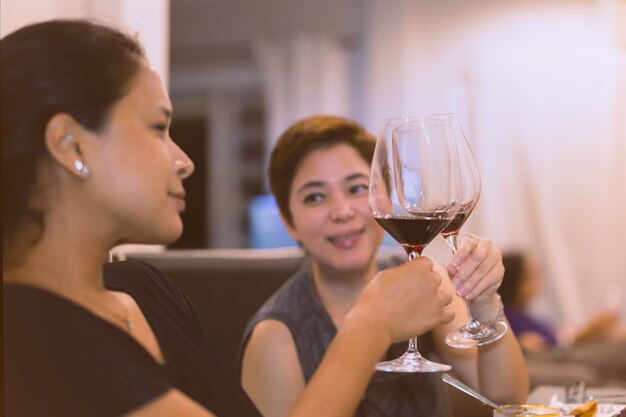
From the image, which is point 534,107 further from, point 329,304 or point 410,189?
point 410,189

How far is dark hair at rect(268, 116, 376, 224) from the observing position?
1357mm

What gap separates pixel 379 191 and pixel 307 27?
4.40 m

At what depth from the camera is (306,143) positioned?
1356mm

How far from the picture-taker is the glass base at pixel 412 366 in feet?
2.70

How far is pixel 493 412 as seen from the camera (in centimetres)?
85

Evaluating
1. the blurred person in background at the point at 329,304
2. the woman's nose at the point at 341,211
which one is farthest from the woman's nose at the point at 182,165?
the woman's nose at the point at 341,211

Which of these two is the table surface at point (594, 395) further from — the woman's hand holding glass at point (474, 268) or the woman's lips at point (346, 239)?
the woman's lips at point (346, 239)

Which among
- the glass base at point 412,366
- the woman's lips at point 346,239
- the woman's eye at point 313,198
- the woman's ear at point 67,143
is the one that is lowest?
the glass base at point 412,366

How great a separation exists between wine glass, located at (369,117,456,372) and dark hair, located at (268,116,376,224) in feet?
1.52

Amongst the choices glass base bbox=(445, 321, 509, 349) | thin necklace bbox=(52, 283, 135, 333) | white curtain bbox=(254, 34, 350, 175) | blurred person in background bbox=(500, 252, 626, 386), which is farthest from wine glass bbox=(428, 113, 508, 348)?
white curtain bbox=(254, 34, 350, 175)

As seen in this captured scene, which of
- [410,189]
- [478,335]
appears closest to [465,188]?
[410,189]

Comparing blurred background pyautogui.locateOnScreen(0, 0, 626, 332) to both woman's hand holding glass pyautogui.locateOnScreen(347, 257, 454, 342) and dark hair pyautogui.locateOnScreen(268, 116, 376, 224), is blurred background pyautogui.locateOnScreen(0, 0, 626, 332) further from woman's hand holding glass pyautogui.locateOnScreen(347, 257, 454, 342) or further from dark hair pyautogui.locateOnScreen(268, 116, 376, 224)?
woman's hand holding glass pyautogui.locateOnScreen(347, 257, 454, 342)

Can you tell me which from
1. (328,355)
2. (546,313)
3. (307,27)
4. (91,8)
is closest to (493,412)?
(328,355)

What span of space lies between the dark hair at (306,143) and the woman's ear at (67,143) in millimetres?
739
